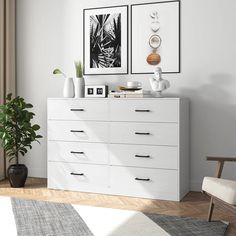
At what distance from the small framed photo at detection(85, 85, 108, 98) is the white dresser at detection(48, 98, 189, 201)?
28 cm

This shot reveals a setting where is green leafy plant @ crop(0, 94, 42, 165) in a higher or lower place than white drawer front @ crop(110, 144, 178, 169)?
higher

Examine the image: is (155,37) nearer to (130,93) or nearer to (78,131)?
(130,93)

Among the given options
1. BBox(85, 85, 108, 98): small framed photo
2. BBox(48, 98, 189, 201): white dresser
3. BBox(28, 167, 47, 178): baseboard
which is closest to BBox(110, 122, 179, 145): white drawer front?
BBox(48, 98, 189, 201): white dresser

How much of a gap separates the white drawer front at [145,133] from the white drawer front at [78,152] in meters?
0.20

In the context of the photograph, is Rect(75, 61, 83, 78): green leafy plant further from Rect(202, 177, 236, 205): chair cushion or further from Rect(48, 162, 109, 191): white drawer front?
Rect(202, 177, 236, 205): chair cushion

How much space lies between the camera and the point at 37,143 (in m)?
5.15

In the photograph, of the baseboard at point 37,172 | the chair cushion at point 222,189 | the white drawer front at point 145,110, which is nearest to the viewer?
the chair cushion at point 222,189

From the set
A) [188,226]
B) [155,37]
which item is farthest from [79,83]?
[188,226]

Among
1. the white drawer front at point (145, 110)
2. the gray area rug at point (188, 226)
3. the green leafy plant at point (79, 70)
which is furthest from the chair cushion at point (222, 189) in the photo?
the green leafy plant at point (79, 70)

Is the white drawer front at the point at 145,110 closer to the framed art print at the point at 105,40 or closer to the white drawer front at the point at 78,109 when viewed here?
the white drawer front at the point at 78,109

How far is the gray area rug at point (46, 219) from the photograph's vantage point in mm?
3057

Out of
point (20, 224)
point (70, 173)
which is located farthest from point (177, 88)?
point (20, 224)

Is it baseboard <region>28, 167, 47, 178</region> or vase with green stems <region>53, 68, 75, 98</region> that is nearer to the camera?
vase with green stems <region>53, 68, 75, 98</region>

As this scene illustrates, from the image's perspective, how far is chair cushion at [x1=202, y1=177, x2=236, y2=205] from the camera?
281 centimetres
